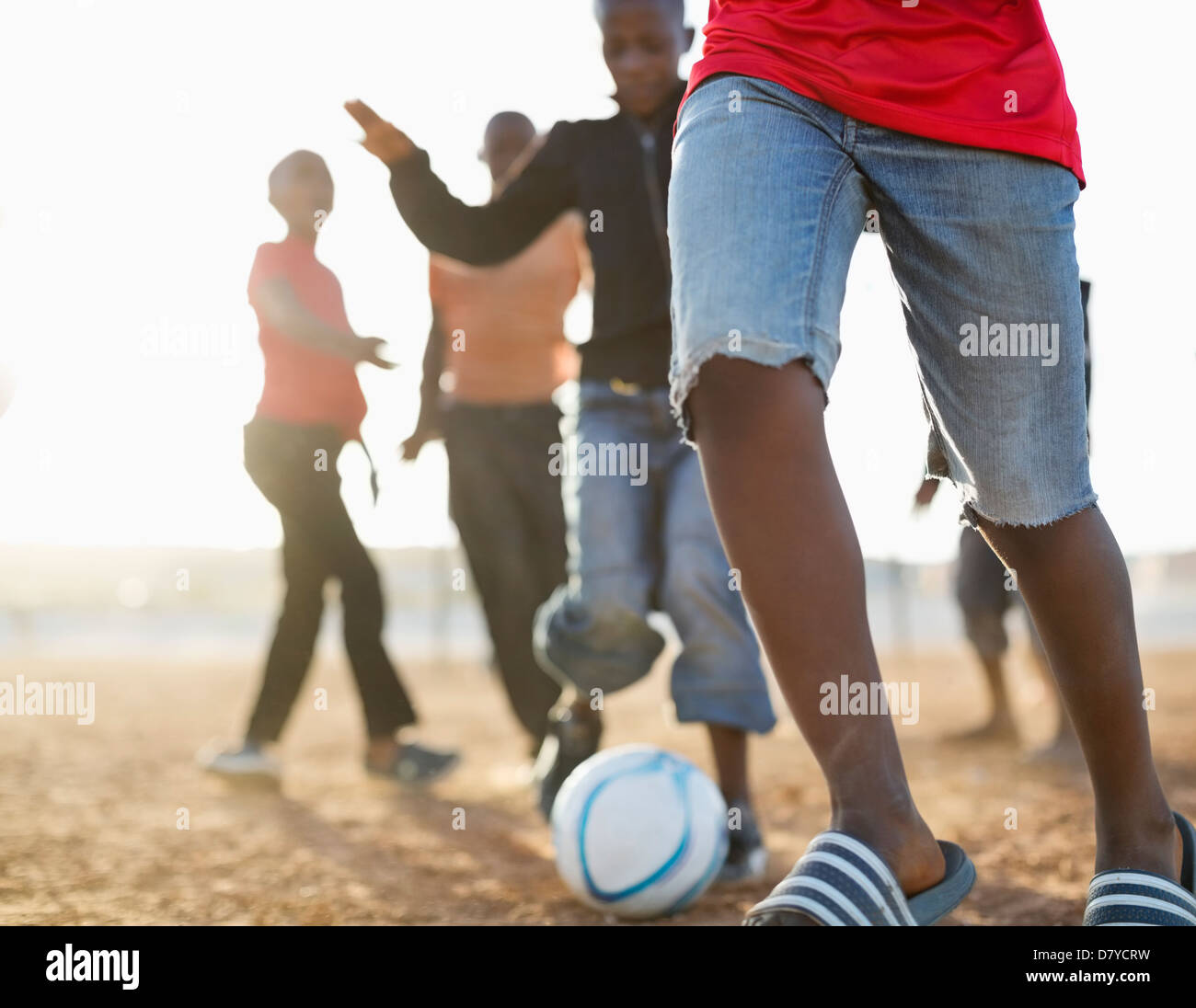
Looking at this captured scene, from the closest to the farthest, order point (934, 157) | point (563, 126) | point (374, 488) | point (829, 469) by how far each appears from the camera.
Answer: point (829, 469) < point (934, 157) < point (563, 126) < point (374, 488)

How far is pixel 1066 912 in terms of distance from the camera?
8.29 ft

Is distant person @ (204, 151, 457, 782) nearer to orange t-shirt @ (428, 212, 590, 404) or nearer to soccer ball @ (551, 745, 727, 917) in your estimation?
orange t-shirt @ (428, 212, 590, 404)

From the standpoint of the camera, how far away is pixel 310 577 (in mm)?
4867

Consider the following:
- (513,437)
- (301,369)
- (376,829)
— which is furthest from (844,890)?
(301,369)

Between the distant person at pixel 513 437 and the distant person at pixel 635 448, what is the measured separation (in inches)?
45.7

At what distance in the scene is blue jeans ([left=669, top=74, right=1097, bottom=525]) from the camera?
5.20 feet

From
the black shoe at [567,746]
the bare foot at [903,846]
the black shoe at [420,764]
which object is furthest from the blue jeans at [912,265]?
the black shoe at [420,764]

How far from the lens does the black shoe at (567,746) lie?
151 inches

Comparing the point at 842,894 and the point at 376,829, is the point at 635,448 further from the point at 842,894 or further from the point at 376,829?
the point at 842,894

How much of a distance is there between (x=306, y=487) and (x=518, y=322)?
44.8 inches

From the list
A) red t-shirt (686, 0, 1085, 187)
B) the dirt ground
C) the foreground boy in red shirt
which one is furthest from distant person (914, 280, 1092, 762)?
red t-shirt (686, 0, 1085, 187)
